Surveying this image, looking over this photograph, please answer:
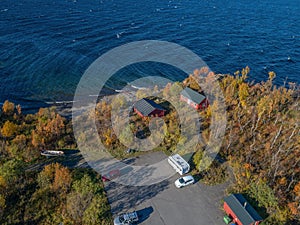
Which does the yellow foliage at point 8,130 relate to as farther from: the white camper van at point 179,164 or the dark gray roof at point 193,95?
the dark gray roof at point 193,95

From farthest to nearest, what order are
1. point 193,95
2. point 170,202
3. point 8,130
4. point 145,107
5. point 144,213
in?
point 193,95
point 145,107
point 8,130
point 170,202
point 144,213

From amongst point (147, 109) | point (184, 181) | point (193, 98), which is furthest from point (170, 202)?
point (193, 98)

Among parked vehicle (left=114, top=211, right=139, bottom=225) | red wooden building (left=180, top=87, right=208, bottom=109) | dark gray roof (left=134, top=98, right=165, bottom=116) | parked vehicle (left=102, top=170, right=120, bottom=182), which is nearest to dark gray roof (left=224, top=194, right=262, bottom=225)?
parked vehicle (left=114, top=211, right=139, bottom=225)

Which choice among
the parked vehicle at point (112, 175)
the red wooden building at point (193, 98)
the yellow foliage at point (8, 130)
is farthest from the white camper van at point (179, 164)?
the yellow foliage at point (8, 130)

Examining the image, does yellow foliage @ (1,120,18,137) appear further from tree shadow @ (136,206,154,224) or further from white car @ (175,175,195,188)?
white car @ (175,175,195,188)

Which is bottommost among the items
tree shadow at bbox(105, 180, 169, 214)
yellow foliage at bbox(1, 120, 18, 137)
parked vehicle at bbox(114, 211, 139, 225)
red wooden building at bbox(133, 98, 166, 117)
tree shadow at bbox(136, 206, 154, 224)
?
tree shadow at bbox(136, 206, 154, 224)

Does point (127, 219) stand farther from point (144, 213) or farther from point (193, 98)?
point (193, 98)
